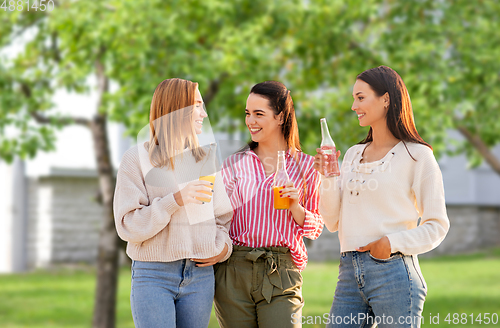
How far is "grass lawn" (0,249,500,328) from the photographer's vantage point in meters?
8.93

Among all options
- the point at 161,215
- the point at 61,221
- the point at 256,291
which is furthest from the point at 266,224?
the point at 61,221

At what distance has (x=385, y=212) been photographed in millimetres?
2514

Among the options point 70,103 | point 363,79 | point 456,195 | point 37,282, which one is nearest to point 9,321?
point 37,282

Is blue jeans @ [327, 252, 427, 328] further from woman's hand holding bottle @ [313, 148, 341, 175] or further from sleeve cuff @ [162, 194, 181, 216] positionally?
sleeve cuff @ [162, 194, 181, 216]

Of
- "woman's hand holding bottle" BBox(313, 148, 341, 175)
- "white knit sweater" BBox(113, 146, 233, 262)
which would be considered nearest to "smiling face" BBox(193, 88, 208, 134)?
"white knit sweater" BBox(113, 146, 233, 262)

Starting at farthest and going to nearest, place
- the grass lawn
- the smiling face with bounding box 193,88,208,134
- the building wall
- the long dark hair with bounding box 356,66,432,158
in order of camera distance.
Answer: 1. the building wall
2. the grass lawn
3. the smiling face with bounding box 193,88,208,134
4. the long dark hair with bounding box 356,66,432,158

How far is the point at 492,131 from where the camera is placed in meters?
7.32

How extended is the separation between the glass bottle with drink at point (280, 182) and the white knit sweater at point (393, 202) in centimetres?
18

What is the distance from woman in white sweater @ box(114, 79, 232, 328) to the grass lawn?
189 inches

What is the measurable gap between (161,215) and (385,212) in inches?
39.2

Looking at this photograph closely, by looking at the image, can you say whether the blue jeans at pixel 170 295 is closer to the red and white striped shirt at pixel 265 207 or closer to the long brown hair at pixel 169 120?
the red and white striped shirt at pixel 265 207

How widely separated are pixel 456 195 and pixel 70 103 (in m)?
11.9

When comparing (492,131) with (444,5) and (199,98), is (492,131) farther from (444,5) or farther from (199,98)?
(199,98)

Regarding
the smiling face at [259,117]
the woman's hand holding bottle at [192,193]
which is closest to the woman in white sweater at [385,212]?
the smiling face at [259,117]
